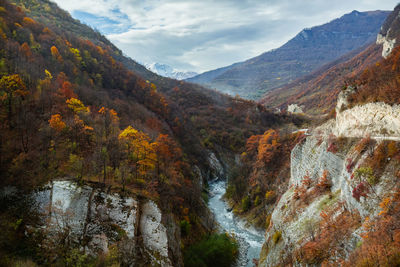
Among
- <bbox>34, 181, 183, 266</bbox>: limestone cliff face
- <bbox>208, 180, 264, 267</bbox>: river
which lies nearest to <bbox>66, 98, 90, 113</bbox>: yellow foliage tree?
<bbox>34, 181, 183, 266</bbox>: limestone cliff face

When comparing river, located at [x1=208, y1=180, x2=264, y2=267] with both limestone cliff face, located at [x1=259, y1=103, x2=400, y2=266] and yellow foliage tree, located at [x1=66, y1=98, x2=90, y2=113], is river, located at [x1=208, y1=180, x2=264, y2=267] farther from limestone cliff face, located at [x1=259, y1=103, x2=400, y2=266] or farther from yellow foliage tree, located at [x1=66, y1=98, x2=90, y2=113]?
yellow foliage tree, located at [x1=66, y1=98, x2=90, y2=113]

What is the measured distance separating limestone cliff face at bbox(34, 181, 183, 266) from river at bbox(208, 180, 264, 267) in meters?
17.9

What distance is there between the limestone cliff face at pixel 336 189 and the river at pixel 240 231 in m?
8.42

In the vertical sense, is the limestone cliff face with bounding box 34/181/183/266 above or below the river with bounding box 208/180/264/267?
above

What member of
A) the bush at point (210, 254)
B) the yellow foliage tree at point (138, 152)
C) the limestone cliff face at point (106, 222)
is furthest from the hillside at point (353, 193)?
the yellow foliage tree at point (138, 152)

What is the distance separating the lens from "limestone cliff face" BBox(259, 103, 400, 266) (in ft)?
53.5

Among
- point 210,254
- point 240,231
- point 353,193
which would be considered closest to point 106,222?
point 210,254

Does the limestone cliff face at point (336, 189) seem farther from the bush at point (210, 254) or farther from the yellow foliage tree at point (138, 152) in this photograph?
the yellow foliage tree at point (138, 152)

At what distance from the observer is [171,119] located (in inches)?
3558

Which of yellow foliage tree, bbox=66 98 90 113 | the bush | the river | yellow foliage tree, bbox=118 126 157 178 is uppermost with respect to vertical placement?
yellow foliage tree, bbox=66 98 90 113

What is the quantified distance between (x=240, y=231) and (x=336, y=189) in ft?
101

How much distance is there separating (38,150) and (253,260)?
35.3 metres

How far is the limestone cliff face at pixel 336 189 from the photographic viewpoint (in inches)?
642

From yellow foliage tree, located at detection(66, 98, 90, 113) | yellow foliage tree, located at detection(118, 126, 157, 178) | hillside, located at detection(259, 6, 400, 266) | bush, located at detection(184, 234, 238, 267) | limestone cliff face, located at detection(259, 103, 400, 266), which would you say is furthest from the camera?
yellow foliage tree, located at detection(66, 98, 90, 113)
